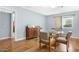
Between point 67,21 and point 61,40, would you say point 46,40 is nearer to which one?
point 61,40

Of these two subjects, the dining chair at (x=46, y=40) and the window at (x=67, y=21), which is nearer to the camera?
the window at (x=67, y=21)

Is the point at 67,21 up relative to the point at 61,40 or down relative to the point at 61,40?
up

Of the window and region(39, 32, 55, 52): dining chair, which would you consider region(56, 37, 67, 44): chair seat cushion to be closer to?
region(39, 32, 55, 52): dining chair

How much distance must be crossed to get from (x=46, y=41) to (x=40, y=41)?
0.66ft

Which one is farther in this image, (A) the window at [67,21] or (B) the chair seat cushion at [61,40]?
(B) the chair seat cushion at [61,40]

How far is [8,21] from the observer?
320 centimetres

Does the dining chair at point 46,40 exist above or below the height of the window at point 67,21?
below

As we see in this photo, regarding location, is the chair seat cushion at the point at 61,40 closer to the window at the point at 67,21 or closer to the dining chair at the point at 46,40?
the dining chair at the point at 46,40

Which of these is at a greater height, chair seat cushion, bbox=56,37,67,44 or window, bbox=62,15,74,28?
window, bbox=62,15,74,28

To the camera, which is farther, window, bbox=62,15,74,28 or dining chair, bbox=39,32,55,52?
dining chair, bbox=39,32,55,52

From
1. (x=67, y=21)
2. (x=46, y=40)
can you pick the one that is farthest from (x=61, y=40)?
(x=67, y=21)

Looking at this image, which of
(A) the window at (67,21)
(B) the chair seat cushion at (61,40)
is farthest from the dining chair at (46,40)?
(A) the window at (67,21)

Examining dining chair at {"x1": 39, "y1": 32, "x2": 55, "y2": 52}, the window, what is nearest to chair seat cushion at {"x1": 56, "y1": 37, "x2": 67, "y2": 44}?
dining chair at {"x1": 39, "y1": 32, "x2": 55, "y2": 52}

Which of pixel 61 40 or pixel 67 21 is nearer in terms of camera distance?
pixel 67 21
